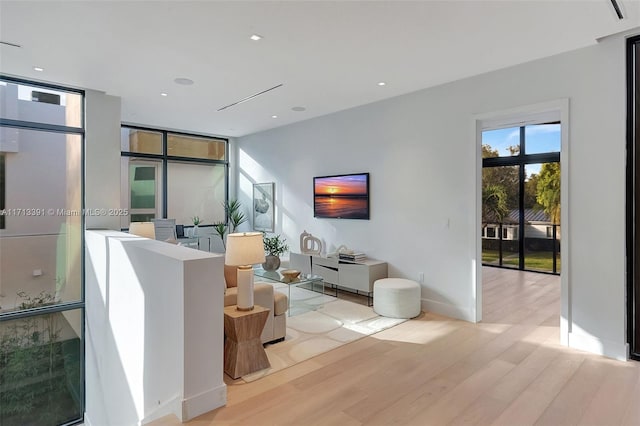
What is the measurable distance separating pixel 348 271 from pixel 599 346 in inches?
120

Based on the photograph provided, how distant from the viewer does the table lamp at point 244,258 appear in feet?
10.0

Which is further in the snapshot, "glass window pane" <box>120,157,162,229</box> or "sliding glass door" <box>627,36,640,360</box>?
"glass window pane" <box>120,157,162,229</box>

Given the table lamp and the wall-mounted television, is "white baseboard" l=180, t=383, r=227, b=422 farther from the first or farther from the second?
the wall-mounted television

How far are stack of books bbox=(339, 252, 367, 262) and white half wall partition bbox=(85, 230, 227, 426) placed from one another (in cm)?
307

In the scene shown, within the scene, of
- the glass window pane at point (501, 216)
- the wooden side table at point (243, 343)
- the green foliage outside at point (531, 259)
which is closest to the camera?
the wooden side table at point (243, 343)

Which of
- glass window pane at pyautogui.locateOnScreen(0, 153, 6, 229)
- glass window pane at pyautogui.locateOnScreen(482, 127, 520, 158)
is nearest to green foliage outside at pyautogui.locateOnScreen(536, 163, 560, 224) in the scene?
glass window pane at pyautogui.locateOnScreen(482, 127, 520, 158)

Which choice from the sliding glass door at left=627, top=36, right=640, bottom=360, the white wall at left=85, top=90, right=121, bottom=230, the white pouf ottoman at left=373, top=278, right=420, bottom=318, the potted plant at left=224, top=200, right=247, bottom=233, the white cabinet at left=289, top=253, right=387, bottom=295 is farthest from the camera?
the potted plant at left=224, top=200, right=247, bottom=233

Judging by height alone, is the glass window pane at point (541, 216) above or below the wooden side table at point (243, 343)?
above

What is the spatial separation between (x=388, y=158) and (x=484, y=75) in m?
1.68

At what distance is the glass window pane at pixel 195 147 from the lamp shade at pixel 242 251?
5678mm

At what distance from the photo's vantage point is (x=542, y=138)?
7.07 m

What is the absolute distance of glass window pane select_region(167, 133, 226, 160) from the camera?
25.9ft

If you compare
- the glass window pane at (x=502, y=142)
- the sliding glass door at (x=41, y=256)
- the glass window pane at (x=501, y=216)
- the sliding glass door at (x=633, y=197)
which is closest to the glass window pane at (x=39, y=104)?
the sliding glass door at (x=41, y=256)

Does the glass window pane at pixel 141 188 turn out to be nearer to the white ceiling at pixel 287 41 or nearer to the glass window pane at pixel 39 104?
the glass window pane at pixel 39 104
